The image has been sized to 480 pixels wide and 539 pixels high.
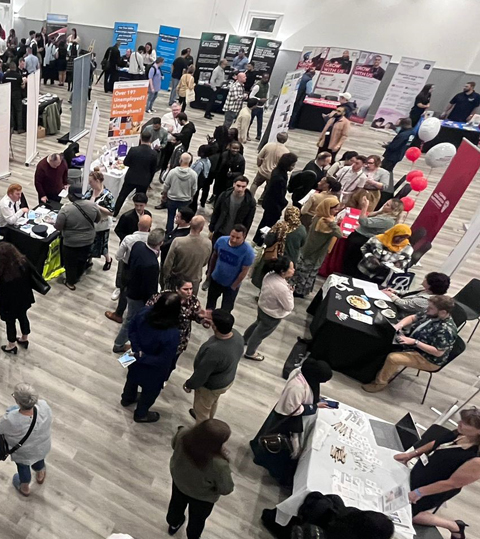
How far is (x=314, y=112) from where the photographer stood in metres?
11.6

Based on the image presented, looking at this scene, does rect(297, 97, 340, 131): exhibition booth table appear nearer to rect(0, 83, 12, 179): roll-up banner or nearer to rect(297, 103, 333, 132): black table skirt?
rect(297, 103, 333, 132): black table skirt

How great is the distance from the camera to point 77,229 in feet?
13.4

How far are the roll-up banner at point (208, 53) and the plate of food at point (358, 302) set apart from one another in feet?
36.1

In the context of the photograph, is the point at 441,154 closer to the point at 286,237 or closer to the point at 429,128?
the point at 429,128

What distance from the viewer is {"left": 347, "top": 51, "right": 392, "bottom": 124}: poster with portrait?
11.8 m

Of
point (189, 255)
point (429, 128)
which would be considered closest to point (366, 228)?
point (189, 255)

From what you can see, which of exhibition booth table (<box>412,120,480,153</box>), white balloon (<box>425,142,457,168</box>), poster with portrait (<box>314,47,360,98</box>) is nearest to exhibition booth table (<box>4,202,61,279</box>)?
white balloon (<box>425,142,457,168</box>)

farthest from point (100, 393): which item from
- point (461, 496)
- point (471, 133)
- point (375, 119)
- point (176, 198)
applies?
point (375, 119)

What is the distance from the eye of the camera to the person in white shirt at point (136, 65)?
1162 centimetres

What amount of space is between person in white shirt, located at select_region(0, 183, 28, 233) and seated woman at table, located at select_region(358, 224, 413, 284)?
3.90 meters

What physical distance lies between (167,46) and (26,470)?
50.0ft

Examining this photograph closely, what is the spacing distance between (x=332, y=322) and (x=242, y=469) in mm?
1541

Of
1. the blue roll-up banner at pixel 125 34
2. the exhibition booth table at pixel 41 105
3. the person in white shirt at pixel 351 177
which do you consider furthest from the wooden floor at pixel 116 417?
the blue roll-up banner at pixel 125 34

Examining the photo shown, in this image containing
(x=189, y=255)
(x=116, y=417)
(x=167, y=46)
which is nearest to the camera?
(x=116, y=417)
